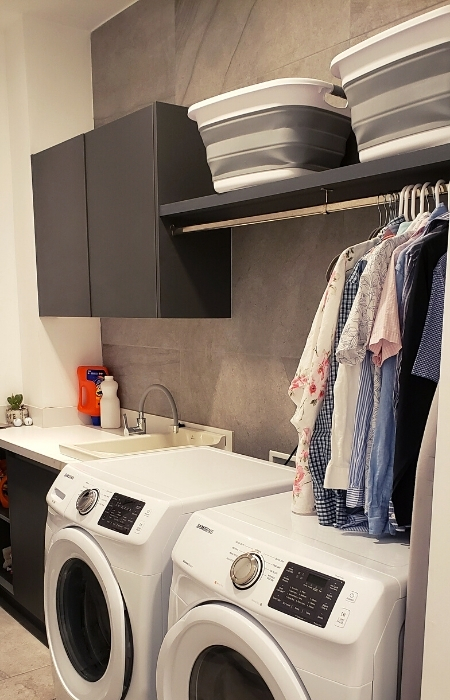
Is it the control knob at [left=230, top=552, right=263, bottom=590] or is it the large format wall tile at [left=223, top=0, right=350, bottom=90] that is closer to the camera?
the control knob at [left=230, top=552, right=263, bottom=590]

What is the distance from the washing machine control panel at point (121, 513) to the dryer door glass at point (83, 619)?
0.24 metres

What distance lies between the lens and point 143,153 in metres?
2.51

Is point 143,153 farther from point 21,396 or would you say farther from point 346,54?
point 21,396

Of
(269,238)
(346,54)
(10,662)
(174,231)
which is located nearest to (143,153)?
(174,231)

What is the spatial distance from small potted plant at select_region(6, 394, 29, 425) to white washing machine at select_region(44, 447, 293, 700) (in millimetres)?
1246

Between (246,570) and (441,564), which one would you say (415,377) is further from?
(246,570)

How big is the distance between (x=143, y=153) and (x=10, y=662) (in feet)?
7.20

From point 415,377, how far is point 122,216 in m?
1.61

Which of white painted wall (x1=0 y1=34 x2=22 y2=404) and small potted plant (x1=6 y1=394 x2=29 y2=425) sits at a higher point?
white painted wall (x1=0 y1=34 x2=22 y2=404)

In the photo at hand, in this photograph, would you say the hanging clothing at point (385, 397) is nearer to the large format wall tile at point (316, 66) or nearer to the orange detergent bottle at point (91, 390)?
the large format wall tile at point (316, 66)

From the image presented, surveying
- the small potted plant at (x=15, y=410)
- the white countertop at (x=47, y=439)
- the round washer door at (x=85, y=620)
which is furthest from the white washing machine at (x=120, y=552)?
the small potted plant at (x=15, y=410)

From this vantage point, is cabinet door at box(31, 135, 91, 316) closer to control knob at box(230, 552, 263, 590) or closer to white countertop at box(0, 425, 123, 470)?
white countertop at box(0, 425, 123, 470)

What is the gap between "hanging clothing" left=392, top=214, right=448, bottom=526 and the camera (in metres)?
1.41

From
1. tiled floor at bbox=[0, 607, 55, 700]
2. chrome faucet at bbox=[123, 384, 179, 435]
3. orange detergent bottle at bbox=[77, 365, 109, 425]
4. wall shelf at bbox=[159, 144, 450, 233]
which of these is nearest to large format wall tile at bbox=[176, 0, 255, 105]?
wall shelf at bbox=[159, 144, 450, 233]
